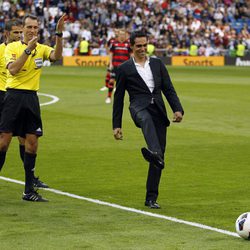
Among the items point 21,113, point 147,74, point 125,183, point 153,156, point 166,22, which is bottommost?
point 166,22

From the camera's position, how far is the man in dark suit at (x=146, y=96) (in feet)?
36.3

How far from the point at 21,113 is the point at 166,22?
2046 inches

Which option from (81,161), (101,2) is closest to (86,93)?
(81,161)

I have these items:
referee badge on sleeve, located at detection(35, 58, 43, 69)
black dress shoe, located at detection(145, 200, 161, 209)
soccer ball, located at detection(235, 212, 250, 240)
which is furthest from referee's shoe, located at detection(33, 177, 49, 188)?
soccer ball, located at detection(235, 212, 250, 240)

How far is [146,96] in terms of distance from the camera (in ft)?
36.9

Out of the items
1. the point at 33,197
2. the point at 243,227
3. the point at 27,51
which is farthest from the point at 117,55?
the point at 243,227

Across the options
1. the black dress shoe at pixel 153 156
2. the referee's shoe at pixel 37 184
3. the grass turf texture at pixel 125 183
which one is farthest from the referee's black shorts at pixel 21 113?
the black dress shoe at pixel 153 156

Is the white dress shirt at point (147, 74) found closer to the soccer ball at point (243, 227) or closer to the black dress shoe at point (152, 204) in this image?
→ the black dress shoe at point (152, 204)

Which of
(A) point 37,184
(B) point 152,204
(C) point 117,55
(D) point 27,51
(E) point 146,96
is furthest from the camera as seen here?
(C) point 117,55

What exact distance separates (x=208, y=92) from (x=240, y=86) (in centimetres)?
364

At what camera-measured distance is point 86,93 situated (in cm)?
3269

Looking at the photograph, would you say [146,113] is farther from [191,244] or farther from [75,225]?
[191,244]

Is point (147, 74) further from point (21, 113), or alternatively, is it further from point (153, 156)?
point (21, 113)

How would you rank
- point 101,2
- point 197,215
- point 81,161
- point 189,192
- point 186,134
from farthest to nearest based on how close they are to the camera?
point 101,2 → point 186,134 → point 81,161 → point 189,192 → point 197,215
